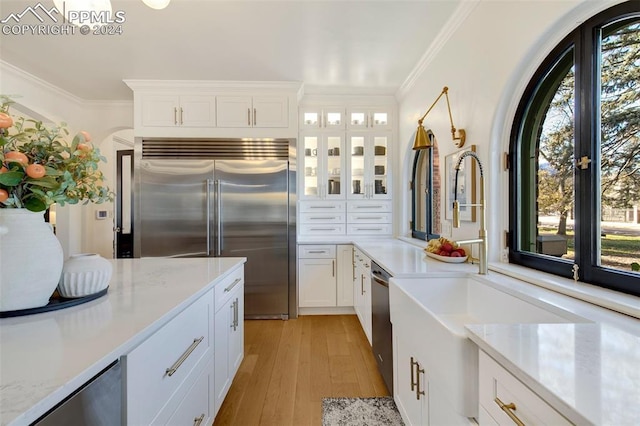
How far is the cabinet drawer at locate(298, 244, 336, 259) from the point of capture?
3.36 meters

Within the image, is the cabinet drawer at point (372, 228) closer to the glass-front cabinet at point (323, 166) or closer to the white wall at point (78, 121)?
the glass-front cabinet at point (323, 166)

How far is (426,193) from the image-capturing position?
3.03 metres

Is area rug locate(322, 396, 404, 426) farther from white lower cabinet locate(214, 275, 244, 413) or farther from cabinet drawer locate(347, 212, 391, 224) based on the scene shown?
cabinet drawer locate(347, 212, 391, 224)

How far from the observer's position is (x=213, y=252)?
3250 mm

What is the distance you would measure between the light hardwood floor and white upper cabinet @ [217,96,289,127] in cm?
235

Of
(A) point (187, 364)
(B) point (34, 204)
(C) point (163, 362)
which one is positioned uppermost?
(B) point (34, 204)

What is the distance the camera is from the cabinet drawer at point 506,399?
1.87ft

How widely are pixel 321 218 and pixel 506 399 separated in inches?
120

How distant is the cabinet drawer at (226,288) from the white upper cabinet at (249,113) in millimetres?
1986

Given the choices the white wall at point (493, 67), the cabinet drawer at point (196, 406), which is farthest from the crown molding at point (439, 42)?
the cabinet drawer at point (196, 406)

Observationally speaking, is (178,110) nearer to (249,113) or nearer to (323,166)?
(249,113)

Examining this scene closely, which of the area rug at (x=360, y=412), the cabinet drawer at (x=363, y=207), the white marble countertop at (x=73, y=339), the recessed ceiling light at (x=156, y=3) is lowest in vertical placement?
the area rug at (x=360, y=412)

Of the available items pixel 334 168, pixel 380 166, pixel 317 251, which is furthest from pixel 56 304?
pixel 380 166

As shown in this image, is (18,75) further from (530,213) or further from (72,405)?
(530,213)
